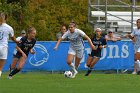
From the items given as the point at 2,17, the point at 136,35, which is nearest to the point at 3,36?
the point at 2,17

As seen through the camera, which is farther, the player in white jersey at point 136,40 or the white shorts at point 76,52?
the player in white jersey at point 136,40

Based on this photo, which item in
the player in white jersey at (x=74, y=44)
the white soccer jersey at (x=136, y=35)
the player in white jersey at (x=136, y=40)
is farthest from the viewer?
the white soccer jersey at (x=136, y=35)

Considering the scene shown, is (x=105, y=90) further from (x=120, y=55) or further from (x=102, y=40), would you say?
(x=120, y=55)

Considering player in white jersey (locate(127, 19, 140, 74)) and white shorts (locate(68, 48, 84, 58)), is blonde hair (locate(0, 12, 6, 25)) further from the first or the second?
player in white jersey (locate(127, 19, 140, 74))

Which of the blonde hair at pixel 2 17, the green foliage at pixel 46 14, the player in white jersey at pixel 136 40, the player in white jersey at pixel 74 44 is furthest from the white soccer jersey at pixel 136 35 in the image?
the green foliage at pixel 46 14

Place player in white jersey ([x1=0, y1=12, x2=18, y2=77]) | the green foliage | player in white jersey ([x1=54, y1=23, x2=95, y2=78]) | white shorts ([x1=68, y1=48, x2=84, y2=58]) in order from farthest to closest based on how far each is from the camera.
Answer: the green foliage < white shorts ([x1=68, y1=48, x2=84, y2=58]) < player in white jersey ([x1=54, y1=23, x2=95, y2=78]) < player in white jersey ([x1=0, y1=12, x2=18, y2=77])

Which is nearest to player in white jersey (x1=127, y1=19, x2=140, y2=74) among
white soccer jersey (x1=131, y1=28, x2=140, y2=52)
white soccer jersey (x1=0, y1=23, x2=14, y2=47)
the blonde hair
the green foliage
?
white soccer jersey (x1=131, y1=28, x2=140, y2=52)

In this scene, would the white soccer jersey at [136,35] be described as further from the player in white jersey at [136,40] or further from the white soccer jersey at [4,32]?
the white soccer jersey at [4,32]

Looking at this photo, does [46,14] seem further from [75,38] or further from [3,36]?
[3,36]

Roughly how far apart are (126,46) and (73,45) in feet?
18.0

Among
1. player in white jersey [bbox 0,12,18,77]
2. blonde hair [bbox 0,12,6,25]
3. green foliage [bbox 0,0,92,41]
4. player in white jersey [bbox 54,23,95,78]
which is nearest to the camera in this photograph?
blonde hair [bbox 0,12,6,25]

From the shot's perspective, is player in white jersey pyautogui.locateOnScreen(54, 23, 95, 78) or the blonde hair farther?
player in white jersey pyautogui.locateOnScreen(54, 23, 95, 78)

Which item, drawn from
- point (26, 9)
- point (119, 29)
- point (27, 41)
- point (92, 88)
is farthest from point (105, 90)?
point (26, 9)

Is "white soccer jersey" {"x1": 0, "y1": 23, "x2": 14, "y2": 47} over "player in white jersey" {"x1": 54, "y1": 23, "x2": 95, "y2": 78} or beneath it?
over
